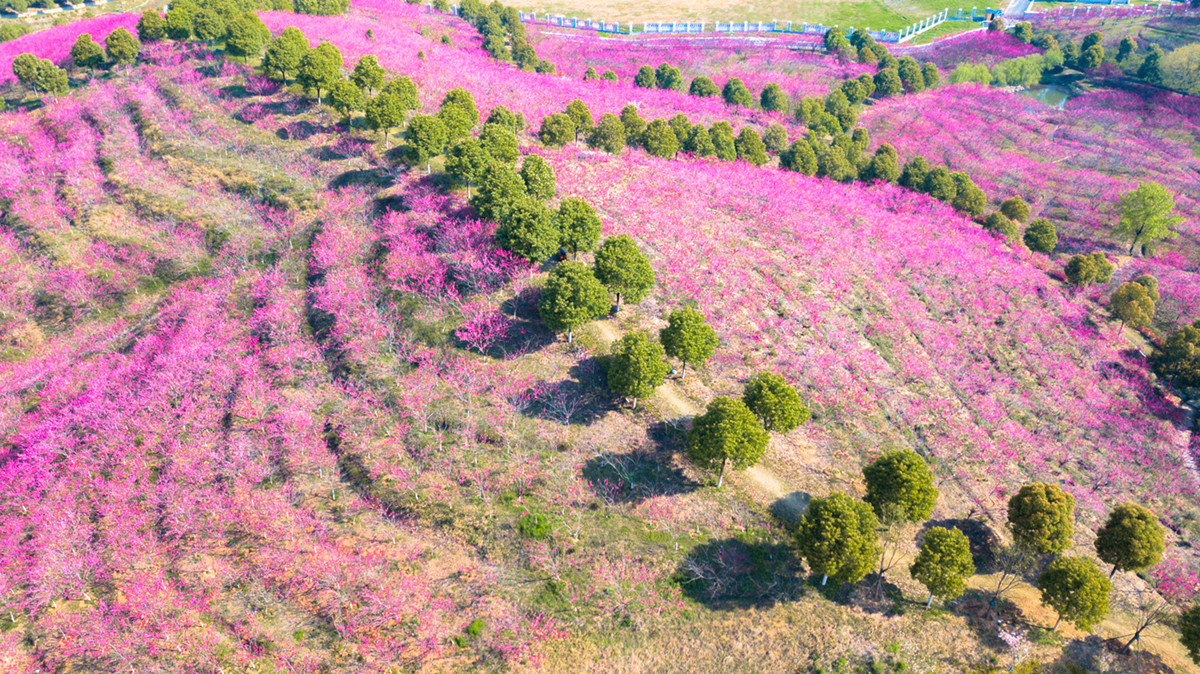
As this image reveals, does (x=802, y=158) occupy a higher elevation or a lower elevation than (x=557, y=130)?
lower

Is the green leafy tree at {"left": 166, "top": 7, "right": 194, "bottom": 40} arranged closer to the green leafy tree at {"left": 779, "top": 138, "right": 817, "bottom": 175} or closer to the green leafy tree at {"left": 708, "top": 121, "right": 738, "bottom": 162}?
the green leafy tree at {"left": 708, "top": 121, "right": 738, "bottom": 162}

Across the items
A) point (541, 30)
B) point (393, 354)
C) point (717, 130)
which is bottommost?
point (393, 354)

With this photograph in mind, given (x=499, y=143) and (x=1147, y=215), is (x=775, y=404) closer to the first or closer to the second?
(x=499, y=143)

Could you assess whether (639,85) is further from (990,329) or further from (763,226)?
(990,329)

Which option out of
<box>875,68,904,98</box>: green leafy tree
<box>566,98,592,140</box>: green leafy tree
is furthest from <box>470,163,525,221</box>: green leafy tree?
<box>875,68,904,98</box>: green leafy tree

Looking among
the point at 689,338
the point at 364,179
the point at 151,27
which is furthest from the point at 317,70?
the point at 689,338

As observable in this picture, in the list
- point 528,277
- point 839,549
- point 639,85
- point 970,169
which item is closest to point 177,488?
point 528,277

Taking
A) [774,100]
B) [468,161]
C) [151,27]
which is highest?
[151,27]
